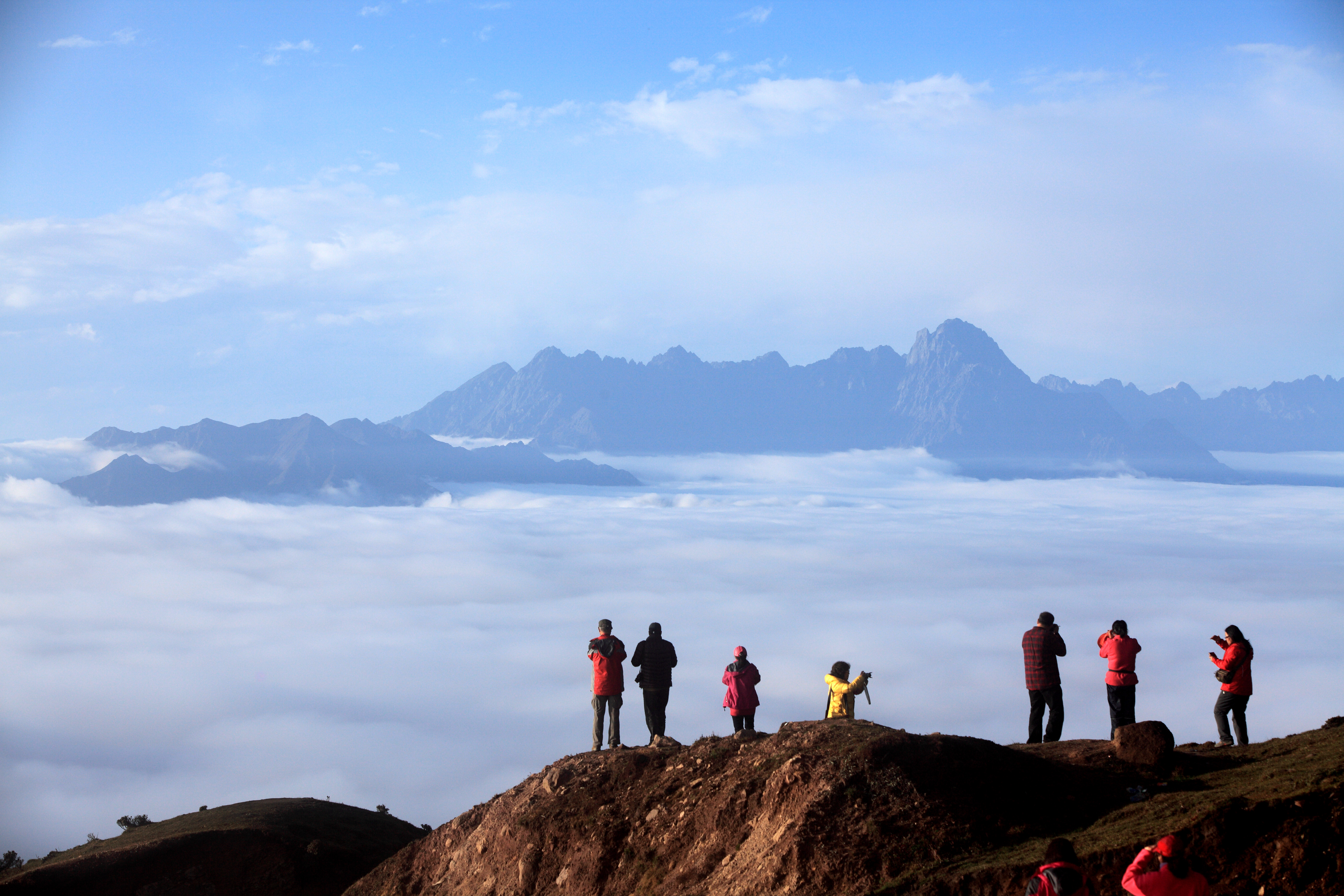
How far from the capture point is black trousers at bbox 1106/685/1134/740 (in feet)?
53.7

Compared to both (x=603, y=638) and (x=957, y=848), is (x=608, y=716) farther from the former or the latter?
(x=957, y=848)

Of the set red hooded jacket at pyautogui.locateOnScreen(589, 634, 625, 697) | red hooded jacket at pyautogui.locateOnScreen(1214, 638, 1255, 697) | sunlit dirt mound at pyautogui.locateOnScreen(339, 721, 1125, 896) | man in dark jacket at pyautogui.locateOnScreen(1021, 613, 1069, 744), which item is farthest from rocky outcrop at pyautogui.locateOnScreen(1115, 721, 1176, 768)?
red hooded jacket at pyautogui.locateOnScreen(589, 634, 625, 697)

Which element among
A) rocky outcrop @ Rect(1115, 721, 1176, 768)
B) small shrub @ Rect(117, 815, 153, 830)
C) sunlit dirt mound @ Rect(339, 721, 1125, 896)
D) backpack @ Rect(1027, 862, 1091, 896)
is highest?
backpack @ Rect(1027, 862, 1091, 896)

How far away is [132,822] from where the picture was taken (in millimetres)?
32281

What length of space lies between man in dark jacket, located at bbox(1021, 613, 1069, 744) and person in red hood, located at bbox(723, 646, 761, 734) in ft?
15.9

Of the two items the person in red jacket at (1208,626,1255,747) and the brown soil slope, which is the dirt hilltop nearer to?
the person in red jacket at (1208,626,1255,747)

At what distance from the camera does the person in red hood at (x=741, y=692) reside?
17469 millimetres

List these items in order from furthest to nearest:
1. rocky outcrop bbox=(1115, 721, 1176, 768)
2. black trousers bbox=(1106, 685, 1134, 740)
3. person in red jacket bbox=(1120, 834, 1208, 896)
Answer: black trousers bbox=(1106, 685, 1134, 740) < rocky outcrop bbox=(1115, 721, 1176, 768) < person in red jacket bbox=(1120, 834, 1208, 896)

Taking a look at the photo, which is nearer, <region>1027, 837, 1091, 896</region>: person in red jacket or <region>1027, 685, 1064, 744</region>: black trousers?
<region>1027, 837, 1091, 896</region>: person in red jacket

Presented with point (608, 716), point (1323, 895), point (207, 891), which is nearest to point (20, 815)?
point (207, 891)

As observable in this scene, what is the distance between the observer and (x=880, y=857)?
12.4 meters

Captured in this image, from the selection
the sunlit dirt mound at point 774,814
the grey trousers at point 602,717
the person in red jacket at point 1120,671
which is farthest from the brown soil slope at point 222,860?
the person in red jacket at point 1120,671

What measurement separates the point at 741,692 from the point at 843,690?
188 centimetres

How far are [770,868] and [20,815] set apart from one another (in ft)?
657
